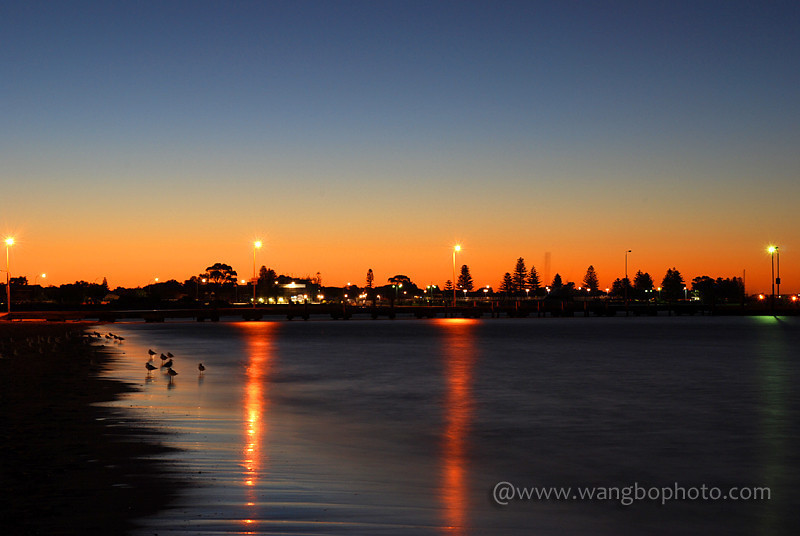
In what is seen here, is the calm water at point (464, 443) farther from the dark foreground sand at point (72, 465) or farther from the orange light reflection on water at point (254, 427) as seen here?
the dark foreground sand at point (72, 465)

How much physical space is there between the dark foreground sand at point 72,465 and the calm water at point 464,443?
24.8 inches

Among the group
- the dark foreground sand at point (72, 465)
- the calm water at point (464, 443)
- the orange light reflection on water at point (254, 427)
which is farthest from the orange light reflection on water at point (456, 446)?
the dark foreground sand at point (72, 465)

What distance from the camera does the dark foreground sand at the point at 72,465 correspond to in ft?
31.2

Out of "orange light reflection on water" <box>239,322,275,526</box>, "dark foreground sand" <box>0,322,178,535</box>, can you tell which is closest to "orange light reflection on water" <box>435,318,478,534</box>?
"orange light reflection on water" <box>239,322,275,526</box>

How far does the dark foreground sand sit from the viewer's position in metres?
9.51

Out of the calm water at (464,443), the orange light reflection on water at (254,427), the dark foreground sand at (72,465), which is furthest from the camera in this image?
the orange light reflection on water at (254,427)

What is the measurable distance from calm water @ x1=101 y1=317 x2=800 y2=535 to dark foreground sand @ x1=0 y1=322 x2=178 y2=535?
63 cm

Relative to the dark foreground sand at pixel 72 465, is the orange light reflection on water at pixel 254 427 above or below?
below

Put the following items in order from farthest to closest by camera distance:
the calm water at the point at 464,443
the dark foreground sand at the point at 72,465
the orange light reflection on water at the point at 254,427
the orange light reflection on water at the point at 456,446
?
the orange light reflection on water at the point at 254,427
the orange light reflection on water at the point at 456,446
the calm water at the point at 464,443
the dark foreground sand at the point at 72,465

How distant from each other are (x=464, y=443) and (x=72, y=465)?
8010mm

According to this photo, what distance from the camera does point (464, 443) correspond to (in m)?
17.0

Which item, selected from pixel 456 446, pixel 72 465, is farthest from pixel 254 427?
pixel 72 465

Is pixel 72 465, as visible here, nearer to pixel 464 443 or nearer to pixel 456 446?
pixel 456 446

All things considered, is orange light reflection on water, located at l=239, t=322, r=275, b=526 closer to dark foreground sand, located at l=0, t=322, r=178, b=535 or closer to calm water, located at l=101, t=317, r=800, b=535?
calm water, located at l=101, t=317, r=800, b=535
